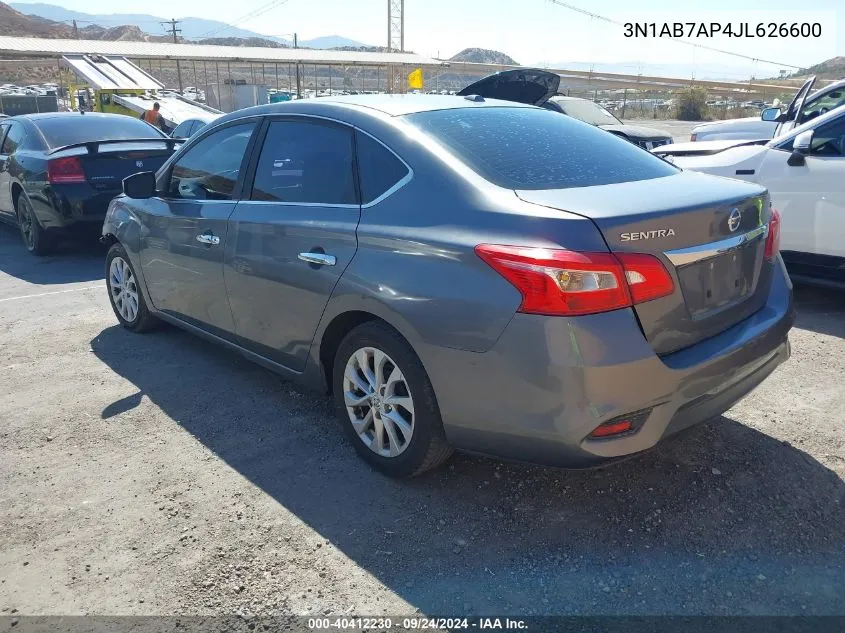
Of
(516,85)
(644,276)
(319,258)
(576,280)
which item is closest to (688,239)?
(644,276)

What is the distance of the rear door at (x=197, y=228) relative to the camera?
4.04 meters

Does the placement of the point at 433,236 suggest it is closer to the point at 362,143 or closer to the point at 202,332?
the point at 362,143

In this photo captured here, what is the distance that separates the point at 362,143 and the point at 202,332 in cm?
183

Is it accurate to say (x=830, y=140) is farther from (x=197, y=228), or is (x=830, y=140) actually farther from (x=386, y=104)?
(x=197, y=228)

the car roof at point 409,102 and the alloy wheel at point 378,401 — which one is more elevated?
the car roof at point 409,102

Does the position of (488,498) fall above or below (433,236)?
below

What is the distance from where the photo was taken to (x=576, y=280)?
246 centimetres

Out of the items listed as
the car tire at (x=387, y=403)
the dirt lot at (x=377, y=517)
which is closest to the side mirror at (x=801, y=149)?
the dirt lot at (x=377, y=517)

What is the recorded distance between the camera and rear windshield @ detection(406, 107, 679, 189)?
2.99m

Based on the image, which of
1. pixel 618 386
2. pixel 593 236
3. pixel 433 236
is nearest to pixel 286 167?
pixel 433 236

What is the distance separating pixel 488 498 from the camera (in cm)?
310

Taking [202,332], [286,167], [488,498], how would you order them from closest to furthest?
[488,498]
[286,167]
[202,332]

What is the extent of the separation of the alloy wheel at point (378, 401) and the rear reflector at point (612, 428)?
81 centimetres

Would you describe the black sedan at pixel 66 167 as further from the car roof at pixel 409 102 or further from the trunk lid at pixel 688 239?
the trunk lid at pixel 688 239
